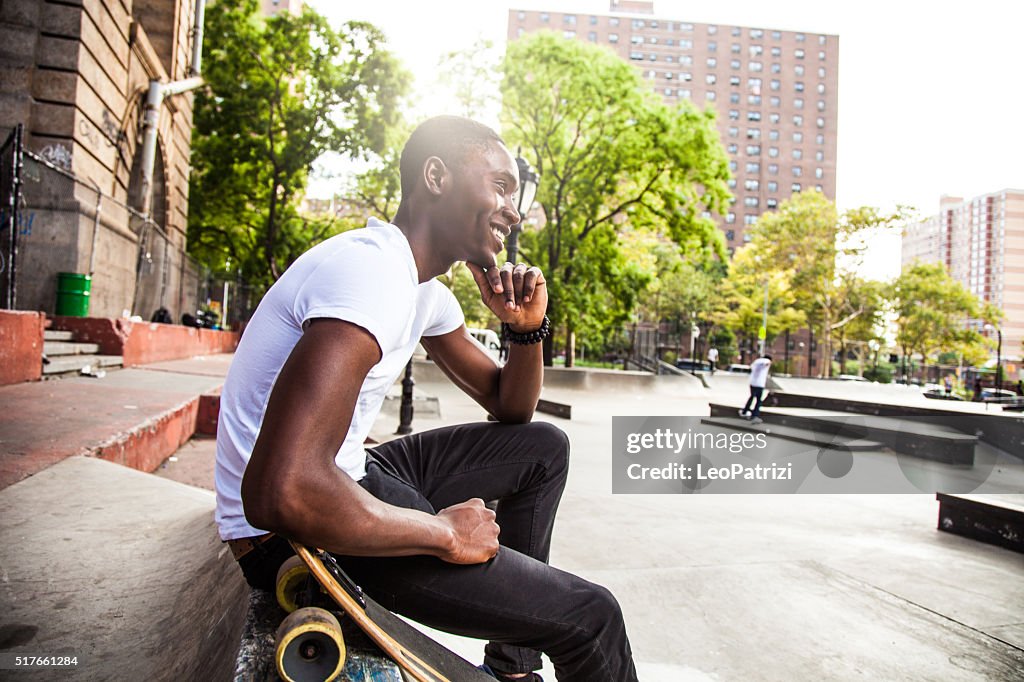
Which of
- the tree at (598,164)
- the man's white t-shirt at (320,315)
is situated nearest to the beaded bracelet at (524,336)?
the man's white t-shirt at (320,315)

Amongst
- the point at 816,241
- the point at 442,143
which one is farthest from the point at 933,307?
the point at 442,143

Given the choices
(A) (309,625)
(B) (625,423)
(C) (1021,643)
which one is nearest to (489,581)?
(A) (309,625)

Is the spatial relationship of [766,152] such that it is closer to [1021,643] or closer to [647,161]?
[647,161]

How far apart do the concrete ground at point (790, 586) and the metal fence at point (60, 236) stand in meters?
4.06

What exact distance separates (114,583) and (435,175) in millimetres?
1709

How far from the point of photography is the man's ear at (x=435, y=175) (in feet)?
5.40

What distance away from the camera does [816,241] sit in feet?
124

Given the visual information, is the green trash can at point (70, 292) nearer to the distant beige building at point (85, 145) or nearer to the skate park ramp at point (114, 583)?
the distant beige building at point (85, 145)

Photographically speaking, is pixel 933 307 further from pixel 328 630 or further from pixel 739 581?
pixel 328 630

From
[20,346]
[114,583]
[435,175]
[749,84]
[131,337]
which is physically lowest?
[114,583]

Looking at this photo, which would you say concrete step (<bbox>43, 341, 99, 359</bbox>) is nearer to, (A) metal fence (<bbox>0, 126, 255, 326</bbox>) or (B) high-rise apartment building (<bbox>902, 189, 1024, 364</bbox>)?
(A) metal fence (<bbox>0, 126, 255, 326</bbox>)

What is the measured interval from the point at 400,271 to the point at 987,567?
182 inches

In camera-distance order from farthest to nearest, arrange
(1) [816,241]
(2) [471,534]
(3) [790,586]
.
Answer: (1) [816,241]
(3) [790,586]
(2) [471,534]

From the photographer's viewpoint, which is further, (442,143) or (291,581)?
(442,143)
